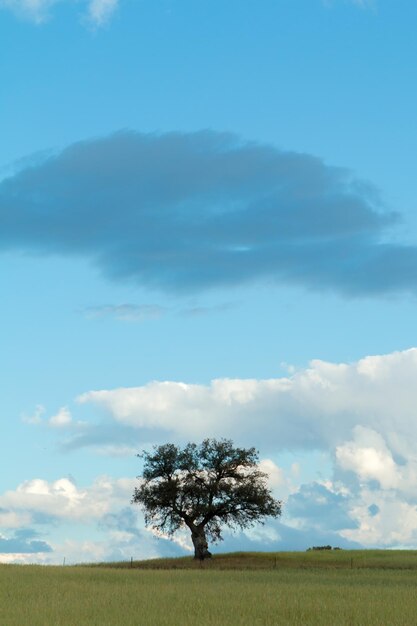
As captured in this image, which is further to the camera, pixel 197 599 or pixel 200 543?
pixel 200 543

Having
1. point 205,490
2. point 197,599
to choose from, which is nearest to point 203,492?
point 205,490

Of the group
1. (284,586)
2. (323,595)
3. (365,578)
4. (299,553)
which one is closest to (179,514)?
(299,553)

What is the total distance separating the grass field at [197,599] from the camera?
103ft

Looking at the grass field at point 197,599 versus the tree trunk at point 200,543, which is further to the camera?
the tree trunk at point 200,543

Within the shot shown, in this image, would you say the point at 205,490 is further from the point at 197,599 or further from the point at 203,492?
the point at 197,599

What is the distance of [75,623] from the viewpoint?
30234mm

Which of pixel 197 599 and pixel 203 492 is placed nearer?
pixel 197 599

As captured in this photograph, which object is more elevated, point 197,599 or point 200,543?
point 200,543

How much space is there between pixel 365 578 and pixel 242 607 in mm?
25848

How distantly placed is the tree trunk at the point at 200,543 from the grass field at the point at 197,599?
25214 millimetres

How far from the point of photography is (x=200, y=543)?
86.4 metres

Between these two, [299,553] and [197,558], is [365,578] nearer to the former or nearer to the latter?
[197,558]

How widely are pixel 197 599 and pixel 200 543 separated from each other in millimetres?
49098

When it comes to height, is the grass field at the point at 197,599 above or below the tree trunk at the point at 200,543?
below
